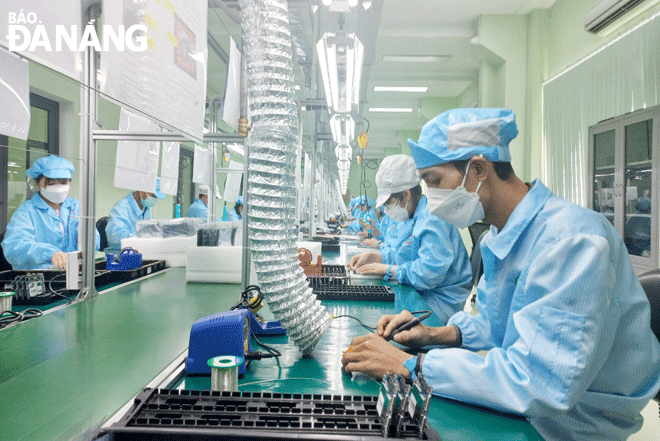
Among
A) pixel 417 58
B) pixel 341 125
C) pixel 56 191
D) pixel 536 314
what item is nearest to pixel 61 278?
pixel 56 191

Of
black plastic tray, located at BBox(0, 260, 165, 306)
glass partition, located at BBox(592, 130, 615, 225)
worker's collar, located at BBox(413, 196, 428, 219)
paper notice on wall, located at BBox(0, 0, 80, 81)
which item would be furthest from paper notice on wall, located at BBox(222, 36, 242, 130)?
glass partition, located at BBox(592, 130, 615, 225)

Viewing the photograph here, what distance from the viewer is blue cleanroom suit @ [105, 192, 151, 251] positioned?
4.36m

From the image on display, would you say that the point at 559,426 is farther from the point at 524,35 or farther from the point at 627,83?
the point at 524,35

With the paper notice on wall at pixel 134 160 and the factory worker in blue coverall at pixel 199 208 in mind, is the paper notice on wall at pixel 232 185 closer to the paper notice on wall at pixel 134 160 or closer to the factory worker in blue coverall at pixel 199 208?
the factory worker in blue coverall at pixel 199 208

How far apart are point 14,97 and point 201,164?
8.92 feet

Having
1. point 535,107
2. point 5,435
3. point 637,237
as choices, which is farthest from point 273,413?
point 535,107

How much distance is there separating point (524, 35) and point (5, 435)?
21.2 feet

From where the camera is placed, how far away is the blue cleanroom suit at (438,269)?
2287mm

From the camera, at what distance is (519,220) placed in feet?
3.67

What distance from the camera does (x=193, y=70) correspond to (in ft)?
4.41

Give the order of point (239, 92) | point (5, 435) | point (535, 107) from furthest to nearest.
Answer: point (535, 107) < point (239, 92) < point (5, 435)

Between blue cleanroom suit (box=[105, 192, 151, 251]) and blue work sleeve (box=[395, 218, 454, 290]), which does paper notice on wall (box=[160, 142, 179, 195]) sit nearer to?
blue cleanroom suit (box=[105, 192, 151, 251])

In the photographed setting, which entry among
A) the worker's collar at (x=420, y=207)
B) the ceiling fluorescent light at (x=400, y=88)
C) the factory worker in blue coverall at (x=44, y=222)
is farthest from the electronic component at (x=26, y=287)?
the ceiling fluorescent light at (x=400, y=88)

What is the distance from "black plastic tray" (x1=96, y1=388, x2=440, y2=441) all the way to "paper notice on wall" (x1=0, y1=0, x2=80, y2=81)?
0.71 meters
